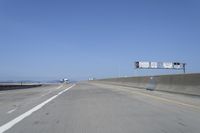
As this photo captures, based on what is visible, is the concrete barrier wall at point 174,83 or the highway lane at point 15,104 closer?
the highway lane at point 15,104

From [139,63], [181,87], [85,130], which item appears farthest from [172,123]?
[139,63]

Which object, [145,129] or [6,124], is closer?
[145,129]

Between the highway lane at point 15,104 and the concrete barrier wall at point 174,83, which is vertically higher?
the concrete barrier wall at point 174,83

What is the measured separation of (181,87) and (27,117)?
15.5m

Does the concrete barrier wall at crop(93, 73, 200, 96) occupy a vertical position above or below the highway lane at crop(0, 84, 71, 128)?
above

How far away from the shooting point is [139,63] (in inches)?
3482

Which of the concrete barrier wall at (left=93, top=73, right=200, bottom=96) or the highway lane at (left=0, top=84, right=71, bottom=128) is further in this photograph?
the concrete barrier wall at (left=93, top=73, right=200, bottom=96)

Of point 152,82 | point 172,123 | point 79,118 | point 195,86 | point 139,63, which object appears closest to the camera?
point 172,123

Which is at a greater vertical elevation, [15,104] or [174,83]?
[174,83]

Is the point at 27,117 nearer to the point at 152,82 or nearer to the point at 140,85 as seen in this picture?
the point at 152,82

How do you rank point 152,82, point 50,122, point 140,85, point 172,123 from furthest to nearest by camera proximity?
point 140,85
point 152,82
point 50,122
point 172,123

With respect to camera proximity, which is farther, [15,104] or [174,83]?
[174,83]

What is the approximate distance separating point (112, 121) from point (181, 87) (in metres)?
15.7

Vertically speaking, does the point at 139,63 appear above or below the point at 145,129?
above
